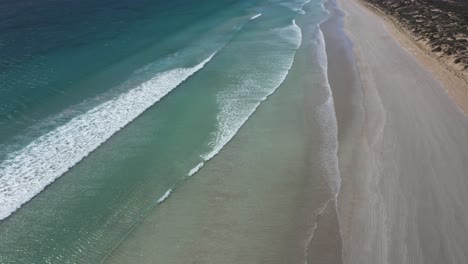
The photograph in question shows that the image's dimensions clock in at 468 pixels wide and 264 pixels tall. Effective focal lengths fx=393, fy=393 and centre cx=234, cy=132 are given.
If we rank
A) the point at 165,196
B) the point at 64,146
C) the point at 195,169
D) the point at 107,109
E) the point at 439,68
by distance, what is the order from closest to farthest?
the point at 165,196, the point at 195,169, the point at 64,146, the point at 107,109, the point at 439,68

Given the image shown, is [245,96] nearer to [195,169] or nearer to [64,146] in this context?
[195,169]

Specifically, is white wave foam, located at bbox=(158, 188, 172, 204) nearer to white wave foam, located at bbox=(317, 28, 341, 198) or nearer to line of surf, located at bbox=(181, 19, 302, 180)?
line of surf, located at bbox=(181, 19, 302, 180)

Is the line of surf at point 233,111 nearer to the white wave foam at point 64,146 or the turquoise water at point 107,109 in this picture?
the turquoise water at point 107,109

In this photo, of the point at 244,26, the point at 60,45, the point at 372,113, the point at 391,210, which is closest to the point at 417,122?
the point at 372,113

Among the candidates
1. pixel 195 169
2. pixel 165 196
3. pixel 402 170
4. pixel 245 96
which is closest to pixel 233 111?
pixel 245 96

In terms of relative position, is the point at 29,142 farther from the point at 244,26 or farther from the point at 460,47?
the point at 460,47

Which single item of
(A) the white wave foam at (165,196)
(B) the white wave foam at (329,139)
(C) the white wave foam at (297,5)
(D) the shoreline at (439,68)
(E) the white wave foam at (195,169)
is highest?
(D) the shoreline at (439,68)

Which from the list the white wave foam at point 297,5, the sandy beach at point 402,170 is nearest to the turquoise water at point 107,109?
the sandy beach at point 402,170
